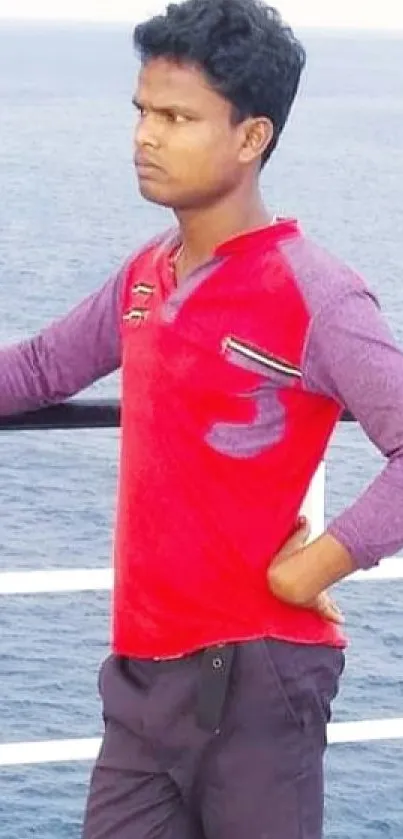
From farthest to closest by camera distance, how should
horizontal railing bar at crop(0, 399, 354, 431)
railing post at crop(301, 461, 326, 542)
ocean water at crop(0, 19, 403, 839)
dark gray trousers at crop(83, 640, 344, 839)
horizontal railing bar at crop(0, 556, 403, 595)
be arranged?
ocean water at crop(0, 19, 403, 839) < horizontal railing bar at crop(0, 556, 403, 595) < horizontal railing bar at crop(0, 399, 354, 431) < railing post at crop(301, 461, 326, 542) < dark gray trousers at crop(83, 640, 344, 839)

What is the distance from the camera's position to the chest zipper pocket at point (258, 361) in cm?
169

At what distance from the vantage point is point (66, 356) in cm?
191

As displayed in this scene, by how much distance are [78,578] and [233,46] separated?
932 mm

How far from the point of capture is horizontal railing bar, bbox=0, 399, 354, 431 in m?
1.99

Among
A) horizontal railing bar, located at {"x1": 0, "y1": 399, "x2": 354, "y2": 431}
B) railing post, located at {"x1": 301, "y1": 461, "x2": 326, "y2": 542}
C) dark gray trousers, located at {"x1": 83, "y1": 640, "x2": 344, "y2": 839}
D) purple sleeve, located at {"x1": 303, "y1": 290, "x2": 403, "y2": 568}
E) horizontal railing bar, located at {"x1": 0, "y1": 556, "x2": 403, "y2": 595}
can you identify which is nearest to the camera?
purple sleeve, located at {"x1": 303, "y1": 290, "x2": 403, "y2": 568}

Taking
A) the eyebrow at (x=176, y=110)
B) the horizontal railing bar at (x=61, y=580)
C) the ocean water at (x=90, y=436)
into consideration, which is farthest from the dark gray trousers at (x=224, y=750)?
the ocean water at (x=90, y=436)

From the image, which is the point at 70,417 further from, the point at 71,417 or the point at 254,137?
the point at 254,137

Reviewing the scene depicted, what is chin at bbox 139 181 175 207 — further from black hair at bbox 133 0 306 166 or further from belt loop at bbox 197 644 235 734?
belt loop at bbox 197 644 235 734

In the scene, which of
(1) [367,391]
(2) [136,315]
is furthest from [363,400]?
(2) [136,315]

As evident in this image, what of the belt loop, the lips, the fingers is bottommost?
the belt loop

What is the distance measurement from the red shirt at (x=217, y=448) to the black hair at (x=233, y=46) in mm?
126

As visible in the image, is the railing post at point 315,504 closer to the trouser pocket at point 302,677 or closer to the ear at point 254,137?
the trouser pocket at point 302,677

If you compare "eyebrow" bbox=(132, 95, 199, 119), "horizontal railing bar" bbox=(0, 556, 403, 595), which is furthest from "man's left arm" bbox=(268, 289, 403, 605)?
"horizontal railing bar" bbox=(0, 556, 403, 595)

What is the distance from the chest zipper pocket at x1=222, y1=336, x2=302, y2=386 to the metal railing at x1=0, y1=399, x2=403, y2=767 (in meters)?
0.23
